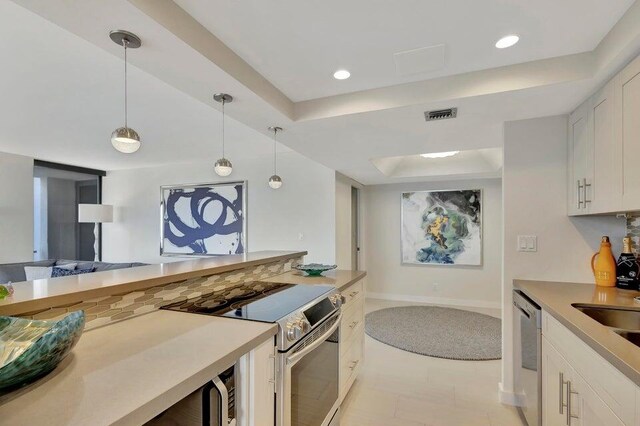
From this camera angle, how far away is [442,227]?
205 inches

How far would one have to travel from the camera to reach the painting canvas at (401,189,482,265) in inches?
198

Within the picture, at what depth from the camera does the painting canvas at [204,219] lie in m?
4.88

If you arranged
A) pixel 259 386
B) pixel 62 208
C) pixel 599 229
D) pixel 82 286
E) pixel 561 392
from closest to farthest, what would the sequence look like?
pixel 259 386 → pixel 82 286 → pixel 561 392 → pixel 599 229 → pixel 62 208

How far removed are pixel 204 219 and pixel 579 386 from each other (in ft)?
16.2

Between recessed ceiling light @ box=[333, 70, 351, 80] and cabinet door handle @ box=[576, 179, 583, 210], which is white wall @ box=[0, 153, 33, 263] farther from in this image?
cabinet door handle @ box=[576, 179, 583, 210]

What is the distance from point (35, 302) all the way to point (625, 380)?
200cm

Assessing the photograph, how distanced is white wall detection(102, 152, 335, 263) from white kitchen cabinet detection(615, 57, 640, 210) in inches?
121

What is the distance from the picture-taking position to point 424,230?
210 inches

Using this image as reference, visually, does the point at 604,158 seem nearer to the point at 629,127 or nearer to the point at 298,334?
the point at 629,127

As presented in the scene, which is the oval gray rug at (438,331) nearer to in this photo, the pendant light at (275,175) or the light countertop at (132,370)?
the pendant light at (275,175)

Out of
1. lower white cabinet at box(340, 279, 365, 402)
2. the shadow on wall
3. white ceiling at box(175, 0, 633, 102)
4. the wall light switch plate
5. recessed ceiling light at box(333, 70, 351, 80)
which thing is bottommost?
lower white cabinet at box(340, 279, 365, 402)

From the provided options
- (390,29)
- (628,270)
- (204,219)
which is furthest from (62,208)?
(628,270)

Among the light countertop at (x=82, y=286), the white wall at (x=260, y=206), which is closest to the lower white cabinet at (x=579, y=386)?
the light countertop at (x=82, y=286)

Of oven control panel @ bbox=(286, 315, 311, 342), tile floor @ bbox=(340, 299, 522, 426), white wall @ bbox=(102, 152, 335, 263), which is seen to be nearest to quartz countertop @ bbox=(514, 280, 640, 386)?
tile floor @ bbox=(340, 299, 522, 426)
